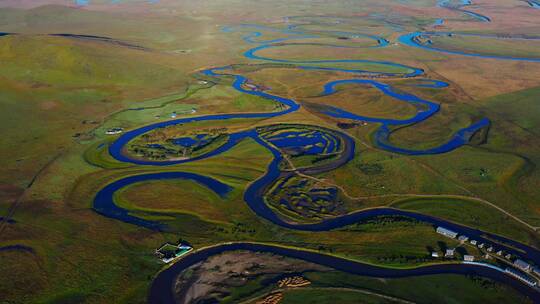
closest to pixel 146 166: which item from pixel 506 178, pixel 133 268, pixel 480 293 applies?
pixel 133 268

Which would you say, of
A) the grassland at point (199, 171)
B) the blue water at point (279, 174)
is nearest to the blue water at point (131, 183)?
the blue water at point (279, 174)

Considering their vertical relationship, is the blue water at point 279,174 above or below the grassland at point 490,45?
below

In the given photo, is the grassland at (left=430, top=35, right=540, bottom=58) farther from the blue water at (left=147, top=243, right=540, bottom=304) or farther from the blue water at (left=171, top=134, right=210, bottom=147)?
the blue water at (left=147, top=243, right=540, bottom=304)

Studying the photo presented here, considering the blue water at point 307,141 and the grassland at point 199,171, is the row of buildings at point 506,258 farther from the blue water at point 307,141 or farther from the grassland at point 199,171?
the blue water at point 307,141

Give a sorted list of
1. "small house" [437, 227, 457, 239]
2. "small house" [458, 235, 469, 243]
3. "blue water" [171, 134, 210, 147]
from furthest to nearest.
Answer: "blue water" [171, 134, 210, 147], "small house" [437, 227, 457, 239], "small house" [458, 235, 469, 243]

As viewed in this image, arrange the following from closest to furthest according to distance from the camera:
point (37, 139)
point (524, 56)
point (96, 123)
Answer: point (37, 139) → point (96, 123) → point (524, 56)

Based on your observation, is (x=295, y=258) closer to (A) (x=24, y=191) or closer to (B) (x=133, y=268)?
(B) (x=133, y=268)

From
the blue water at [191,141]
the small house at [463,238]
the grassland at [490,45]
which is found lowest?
the small house at [463,238]

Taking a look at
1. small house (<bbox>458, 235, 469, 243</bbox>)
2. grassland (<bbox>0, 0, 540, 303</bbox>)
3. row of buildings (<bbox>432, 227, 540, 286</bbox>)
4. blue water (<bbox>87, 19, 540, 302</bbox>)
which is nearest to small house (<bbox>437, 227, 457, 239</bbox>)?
row of buildings (<bbox>432, 227, 540, 286</bbox>)

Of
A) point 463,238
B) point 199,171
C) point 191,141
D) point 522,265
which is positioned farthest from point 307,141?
point 522,265

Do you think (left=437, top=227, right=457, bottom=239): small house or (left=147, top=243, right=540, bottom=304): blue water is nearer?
(left=147, top=243, right=540, bottom=304): blue water

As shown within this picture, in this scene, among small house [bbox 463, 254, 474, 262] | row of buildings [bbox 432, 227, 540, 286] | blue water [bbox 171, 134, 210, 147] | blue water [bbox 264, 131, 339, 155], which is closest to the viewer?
row of buildings [bbox 432, 227, 540, 286]
